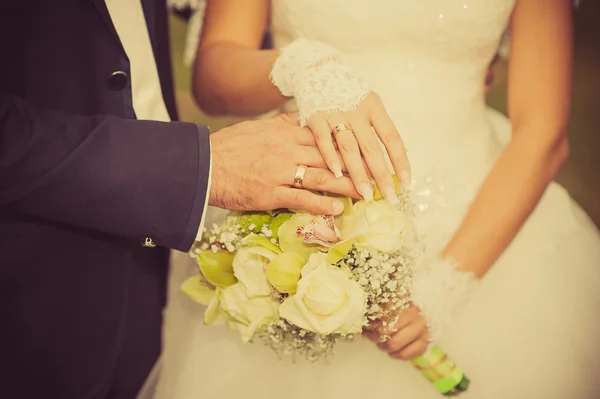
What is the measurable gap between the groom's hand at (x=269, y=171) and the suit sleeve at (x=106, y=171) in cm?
4

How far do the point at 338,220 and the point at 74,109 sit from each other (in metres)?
0.60

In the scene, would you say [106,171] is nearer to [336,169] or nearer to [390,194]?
[336,169]

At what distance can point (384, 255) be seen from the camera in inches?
33.1

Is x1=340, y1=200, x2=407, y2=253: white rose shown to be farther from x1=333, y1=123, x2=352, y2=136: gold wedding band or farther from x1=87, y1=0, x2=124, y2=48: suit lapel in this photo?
x1=87, y1=0, x2=124, y2=48: suit lapel

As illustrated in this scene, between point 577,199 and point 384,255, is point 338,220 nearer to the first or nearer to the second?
point 384,255

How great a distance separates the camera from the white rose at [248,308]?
0.88 meters

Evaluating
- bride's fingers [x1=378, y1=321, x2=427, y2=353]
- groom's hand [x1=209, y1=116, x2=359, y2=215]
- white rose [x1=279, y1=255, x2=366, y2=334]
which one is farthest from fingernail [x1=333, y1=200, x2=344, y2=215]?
bride's fingers [x1=378, y1=321, x2=427, y2=353]

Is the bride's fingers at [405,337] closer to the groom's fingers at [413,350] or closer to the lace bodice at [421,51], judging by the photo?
the groom's fingers at [413,350]

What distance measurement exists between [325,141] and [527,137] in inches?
23.2

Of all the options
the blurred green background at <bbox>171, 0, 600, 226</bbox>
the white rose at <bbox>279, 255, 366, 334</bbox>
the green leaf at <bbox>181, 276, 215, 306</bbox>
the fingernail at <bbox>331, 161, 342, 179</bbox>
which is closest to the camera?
the white rose at <bbox>279, 255, 366, 334</bbox>

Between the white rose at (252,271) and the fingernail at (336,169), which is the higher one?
the fingernail at (336,169)

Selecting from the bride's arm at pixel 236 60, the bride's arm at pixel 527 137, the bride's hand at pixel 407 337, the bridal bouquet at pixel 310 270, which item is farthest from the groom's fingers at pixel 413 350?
the bride's arm at pixel 236 60

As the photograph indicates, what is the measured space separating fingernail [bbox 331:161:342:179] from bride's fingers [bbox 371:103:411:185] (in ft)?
0.39

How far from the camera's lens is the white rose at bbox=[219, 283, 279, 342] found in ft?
2.89
